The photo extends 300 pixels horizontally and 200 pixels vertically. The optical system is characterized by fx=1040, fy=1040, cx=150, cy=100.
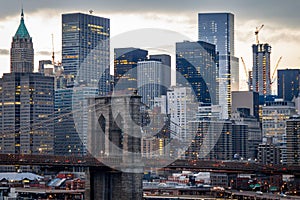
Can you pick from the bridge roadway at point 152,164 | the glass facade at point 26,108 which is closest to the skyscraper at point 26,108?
the glass facade at point 26,108

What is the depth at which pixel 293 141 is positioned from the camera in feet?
384

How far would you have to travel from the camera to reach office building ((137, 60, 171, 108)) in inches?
4291

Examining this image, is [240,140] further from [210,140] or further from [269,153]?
[210,140]

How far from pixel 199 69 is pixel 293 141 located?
2504 centimetres

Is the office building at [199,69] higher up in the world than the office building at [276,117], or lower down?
higher up

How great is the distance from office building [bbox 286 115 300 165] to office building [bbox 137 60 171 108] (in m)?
15.3

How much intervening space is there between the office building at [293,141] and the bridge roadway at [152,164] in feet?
160

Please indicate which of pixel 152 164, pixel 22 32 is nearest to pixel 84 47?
pixel 22 32

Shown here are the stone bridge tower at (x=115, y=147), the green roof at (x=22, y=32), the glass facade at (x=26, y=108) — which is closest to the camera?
the stone bridge tower at (x=115, y=147)

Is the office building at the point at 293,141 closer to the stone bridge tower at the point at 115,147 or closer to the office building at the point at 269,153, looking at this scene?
the office building at the point at 269,153

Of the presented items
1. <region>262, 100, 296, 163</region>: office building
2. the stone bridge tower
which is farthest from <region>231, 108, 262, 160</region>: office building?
the stone bridge tower

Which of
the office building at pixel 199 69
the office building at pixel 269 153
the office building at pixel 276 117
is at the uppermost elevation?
the office building at pixel 199 69

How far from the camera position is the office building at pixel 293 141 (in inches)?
4442

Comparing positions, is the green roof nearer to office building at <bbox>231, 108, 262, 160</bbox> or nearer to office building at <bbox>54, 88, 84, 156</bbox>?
office building at <bbox>54, 88, 84, 156</bbox>
